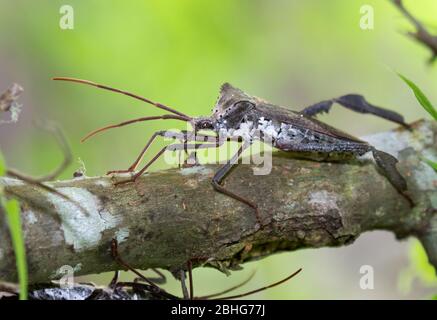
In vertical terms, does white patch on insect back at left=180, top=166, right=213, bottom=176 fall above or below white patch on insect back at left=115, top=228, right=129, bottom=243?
above

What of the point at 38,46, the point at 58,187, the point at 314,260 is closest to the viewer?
the point at 58,187

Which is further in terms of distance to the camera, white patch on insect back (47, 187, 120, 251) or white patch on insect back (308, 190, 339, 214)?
white patch on insect back (308, 190, 339, 214)

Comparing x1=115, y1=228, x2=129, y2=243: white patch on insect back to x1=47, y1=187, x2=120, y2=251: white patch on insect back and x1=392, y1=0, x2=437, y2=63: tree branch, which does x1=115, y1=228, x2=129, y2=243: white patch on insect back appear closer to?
x1=47, y1=187, x2=120, y2=251: white patch on insect back

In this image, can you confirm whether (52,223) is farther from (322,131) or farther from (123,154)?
(123,154)

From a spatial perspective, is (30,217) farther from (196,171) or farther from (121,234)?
(196,171)

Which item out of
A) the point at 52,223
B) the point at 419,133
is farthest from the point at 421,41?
the point at 52,223

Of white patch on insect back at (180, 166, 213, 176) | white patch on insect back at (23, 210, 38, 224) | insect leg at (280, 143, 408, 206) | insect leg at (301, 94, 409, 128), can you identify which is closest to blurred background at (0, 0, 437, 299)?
insect leg at (301, 94, 409, 128)
